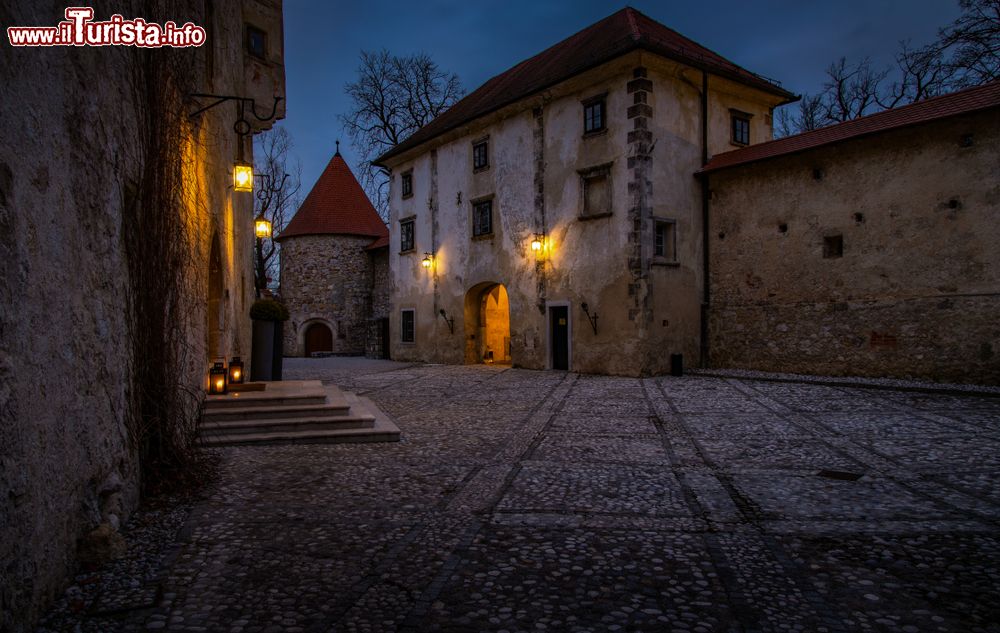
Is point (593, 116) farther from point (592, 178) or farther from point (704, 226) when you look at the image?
point (704, 226)

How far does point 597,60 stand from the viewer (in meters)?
15.0

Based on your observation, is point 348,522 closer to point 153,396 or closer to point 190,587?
point 190,587

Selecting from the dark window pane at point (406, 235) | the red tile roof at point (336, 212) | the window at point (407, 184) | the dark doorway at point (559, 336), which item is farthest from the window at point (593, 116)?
the red tile roof at point (336, 212)

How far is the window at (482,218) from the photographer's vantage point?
19.1m

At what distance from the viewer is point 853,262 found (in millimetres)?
13172

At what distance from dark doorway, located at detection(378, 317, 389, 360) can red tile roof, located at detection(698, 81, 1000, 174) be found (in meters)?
15.6

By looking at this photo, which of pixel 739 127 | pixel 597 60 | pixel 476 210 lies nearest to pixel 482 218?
pixel 476 210

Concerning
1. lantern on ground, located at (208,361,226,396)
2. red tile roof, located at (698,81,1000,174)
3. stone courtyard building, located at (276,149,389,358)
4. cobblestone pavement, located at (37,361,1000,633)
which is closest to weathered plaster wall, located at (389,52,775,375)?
red tile roof, located at (698,81,1000,174)

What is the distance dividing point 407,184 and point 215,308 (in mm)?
14849

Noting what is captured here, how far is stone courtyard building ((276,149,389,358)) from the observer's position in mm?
27094

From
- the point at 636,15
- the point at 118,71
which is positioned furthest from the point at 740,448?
the point at 636,15

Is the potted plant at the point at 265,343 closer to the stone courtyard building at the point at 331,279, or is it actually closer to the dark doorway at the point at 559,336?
the dark doorway at the point at 559,336

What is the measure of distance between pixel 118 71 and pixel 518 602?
14.3ft

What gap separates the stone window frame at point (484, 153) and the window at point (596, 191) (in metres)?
4.23
